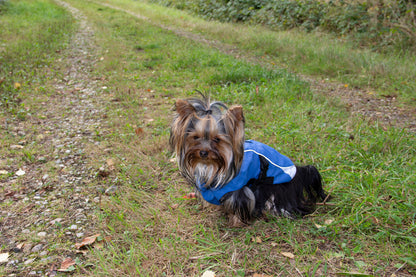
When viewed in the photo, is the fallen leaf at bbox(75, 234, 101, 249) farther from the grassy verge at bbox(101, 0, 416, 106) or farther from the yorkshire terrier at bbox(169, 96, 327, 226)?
the grassy verge at bbox(101, 0, 416, 106)

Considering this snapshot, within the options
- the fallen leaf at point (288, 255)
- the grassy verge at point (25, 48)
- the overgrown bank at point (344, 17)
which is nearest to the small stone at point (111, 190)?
the fallen leaf at point (288, 255)

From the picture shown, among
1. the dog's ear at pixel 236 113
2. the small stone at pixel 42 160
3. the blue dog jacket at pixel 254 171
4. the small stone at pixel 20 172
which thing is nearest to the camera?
the dog's ear at pixel 236 113

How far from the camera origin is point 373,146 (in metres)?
4.43

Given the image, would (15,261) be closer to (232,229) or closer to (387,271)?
(232,229)

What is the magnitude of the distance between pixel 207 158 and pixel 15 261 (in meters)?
2.21

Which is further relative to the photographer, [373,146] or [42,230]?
[373,146]

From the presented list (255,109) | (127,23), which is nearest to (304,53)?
(255,109)

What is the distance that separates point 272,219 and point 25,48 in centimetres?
963

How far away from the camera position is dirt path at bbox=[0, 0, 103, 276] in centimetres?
320

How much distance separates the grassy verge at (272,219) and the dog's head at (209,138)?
29.7 inches

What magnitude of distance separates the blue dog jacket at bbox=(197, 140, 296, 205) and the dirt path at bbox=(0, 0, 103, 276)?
1485 mm

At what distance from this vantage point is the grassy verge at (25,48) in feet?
22.6

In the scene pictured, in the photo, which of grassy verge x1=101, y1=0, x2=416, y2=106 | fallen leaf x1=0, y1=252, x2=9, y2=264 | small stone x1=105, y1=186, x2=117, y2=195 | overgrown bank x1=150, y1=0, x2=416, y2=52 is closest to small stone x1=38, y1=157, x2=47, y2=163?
small stone x1=105, y1=186, x2=117, y2=195

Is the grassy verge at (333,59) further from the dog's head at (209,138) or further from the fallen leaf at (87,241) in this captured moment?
the fallen leaf at (87,241)
